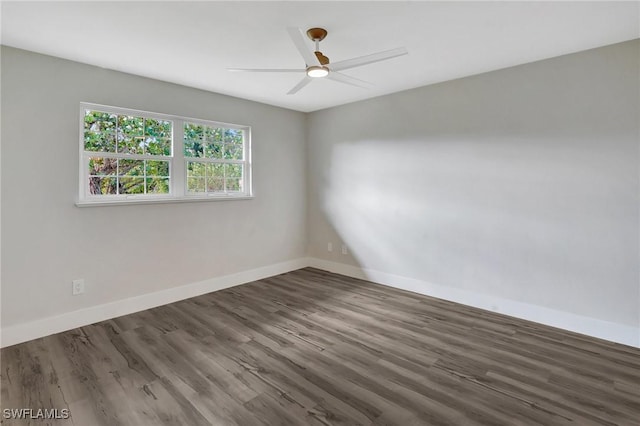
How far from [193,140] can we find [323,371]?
3045mm

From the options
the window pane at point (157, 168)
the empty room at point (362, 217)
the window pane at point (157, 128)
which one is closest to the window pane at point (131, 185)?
the empty room at point (362, 217)

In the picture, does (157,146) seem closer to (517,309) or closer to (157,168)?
(157,168)

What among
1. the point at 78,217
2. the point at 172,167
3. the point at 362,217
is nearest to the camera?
the point at 78,217

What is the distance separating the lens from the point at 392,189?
166 inches

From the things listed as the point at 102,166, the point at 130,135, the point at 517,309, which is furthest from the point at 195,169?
the point at 517,309

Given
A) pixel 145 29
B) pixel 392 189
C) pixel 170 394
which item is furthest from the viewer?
pixel 392 189

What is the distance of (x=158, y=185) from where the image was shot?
3.65 meters

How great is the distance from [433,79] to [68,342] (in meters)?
4.36

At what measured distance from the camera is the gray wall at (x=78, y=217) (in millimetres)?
2707

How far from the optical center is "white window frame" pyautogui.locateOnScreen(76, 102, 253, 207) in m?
3.11

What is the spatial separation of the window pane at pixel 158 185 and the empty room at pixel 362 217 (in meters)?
0.02

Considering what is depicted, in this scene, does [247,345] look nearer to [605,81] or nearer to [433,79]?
[433,79]

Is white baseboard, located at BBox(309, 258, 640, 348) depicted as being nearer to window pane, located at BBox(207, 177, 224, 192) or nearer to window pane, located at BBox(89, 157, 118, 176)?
window pane, located at BBox(207, 177, 224, 192)

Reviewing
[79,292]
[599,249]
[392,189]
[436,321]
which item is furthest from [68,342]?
[599,249]
